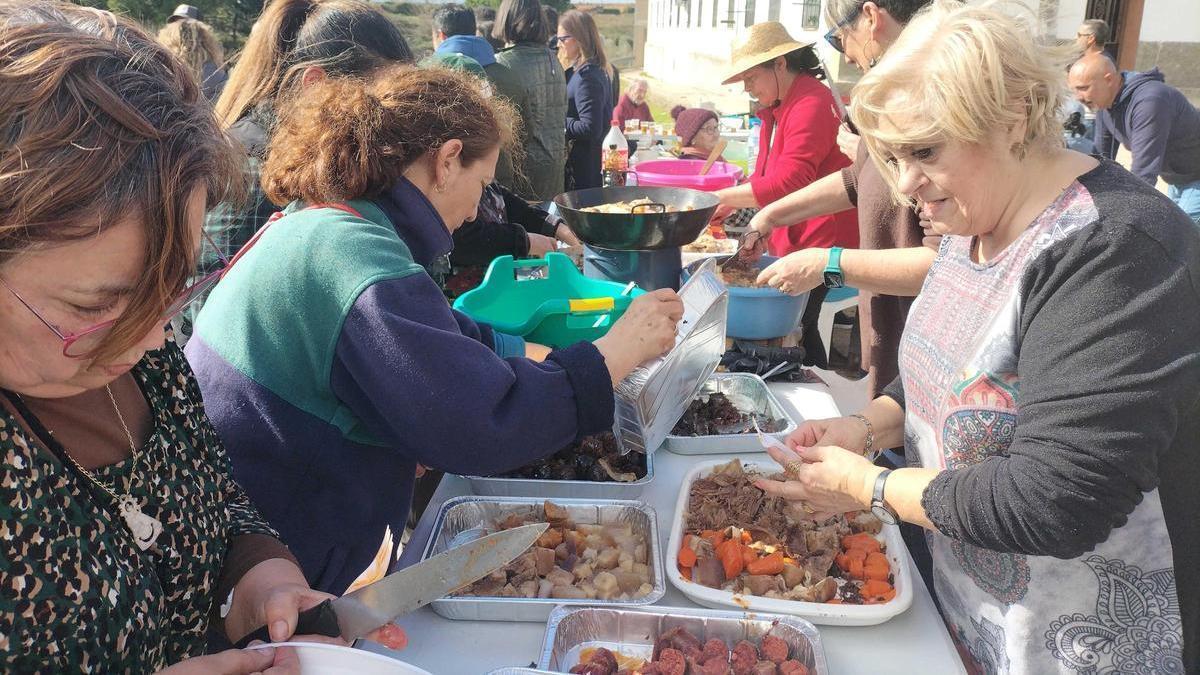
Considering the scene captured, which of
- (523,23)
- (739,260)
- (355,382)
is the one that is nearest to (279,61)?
(355,382)

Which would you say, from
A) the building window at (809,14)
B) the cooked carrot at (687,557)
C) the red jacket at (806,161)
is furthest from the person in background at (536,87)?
the building window at (809,14)

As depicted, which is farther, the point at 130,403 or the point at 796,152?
the point at 796,152

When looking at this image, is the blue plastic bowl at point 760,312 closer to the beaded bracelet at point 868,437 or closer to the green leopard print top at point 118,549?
the beaded bracelet at point 868,437

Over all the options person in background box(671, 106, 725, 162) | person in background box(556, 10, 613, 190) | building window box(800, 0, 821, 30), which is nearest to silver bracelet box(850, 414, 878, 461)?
person in background box(556, 10, 613, 190)

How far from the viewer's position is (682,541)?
5.73 feet

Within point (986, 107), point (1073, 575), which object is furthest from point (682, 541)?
point (986, 107)

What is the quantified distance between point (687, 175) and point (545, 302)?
10.6 ft

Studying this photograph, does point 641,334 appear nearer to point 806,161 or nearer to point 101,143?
point 101,143

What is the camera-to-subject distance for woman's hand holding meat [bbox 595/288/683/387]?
1.63 meters

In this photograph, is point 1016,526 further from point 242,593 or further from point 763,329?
point 763,329

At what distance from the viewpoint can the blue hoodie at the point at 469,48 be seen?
448cm

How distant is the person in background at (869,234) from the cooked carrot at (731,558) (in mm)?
992

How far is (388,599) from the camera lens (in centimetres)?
121

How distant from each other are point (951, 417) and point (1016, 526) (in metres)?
0.25
